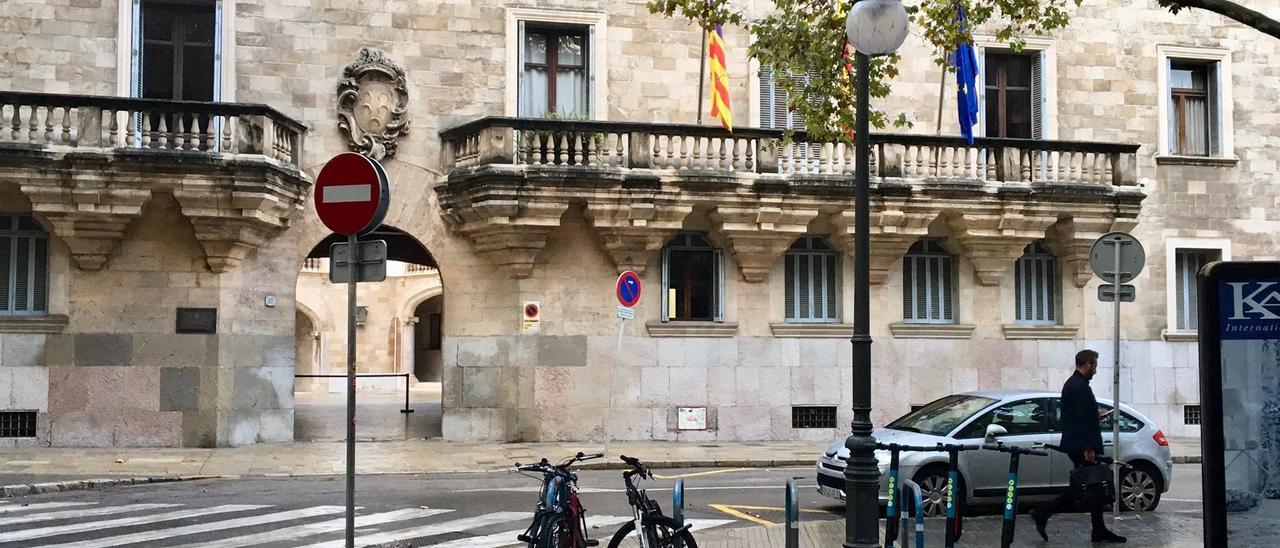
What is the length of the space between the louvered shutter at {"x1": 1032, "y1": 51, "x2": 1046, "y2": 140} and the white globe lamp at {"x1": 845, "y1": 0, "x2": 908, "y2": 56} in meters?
15.7

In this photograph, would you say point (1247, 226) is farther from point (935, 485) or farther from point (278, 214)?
A: point (278, 214)

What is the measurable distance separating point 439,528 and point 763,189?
1074cm

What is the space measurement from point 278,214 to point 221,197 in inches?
43.5

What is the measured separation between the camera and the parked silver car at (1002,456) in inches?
493

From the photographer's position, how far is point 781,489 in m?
15.2

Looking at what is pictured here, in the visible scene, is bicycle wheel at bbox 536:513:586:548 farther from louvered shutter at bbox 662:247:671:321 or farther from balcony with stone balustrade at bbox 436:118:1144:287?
louvered shutter at bbox 662:247:671:321

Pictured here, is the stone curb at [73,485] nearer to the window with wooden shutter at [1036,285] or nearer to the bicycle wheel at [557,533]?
the bicycle wheel at [557,533]

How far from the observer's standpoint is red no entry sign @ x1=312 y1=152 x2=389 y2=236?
8305mm

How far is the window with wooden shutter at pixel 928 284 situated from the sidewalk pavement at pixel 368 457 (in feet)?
11.8

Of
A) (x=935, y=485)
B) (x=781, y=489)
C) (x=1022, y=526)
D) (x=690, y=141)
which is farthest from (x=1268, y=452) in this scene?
(x=690, y=141)

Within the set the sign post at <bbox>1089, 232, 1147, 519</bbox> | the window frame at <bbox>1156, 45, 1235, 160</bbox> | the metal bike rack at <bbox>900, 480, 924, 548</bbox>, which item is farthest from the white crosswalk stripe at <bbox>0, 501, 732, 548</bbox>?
the window frame at <bbox>1156, 45, 1235, 160</bbox>

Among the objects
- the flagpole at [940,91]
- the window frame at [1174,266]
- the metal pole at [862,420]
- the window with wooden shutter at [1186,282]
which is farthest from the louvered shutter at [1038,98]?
the metal pole at [862,420]

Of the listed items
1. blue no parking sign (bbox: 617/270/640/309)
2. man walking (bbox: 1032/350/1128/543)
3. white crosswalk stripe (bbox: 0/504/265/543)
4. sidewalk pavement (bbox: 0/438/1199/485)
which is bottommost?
sidewalk pavement (bbox: 0/438/1199/485)

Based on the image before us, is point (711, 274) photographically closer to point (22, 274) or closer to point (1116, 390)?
point (1116, 390)
